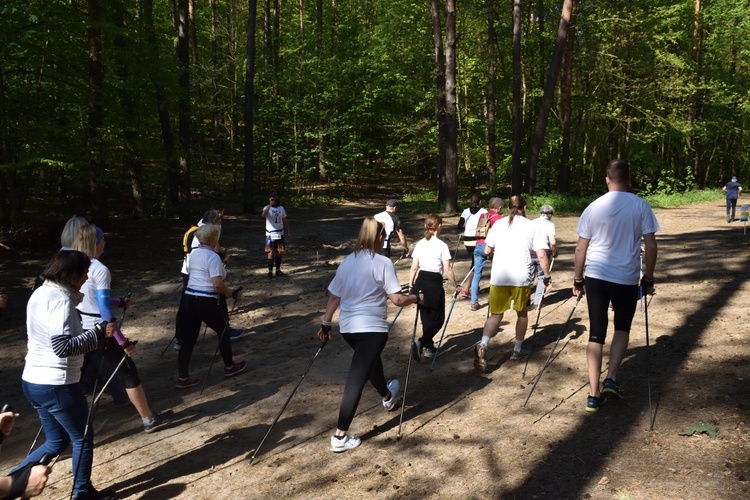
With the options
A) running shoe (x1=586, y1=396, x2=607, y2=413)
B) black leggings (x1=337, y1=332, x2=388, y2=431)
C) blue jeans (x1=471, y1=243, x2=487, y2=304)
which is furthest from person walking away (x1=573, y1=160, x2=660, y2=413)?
blue jeans (x1=471, y1=243, x2=487, y2=304)

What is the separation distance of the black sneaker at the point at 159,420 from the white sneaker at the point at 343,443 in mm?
2130

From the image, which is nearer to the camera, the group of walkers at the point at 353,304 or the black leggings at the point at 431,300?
the group of walkers at the point at 353,304

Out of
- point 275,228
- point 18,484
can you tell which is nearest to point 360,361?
point 18,484

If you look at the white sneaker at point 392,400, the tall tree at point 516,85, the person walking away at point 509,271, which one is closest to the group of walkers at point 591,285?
the white sneaker at point 392,400

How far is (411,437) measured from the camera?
5.58 meters

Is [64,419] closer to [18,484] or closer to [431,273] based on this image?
[18,484]

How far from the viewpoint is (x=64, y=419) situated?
13.9 feet

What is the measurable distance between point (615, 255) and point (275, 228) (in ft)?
30.5

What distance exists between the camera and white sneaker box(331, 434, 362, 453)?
532 cm

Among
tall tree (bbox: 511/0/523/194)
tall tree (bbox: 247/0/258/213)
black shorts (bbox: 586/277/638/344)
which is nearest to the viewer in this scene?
black shorts (bbox: 586/277/638/344)

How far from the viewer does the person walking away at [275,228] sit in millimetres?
13141

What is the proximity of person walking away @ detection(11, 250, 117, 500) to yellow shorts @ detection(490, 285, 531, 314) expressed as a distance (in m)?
4.38

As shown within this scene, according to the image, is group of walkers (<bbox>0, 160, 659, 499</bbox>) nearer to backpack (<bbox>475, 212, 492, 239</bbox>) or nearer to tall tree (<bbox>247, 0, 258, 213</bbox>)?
backpack (<bbox>475, 212, 492, 239</bbox>)

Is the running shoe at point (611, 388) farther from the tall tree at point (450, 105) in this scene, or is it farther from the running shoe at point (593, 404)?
the tall tree at point (450, 105)
